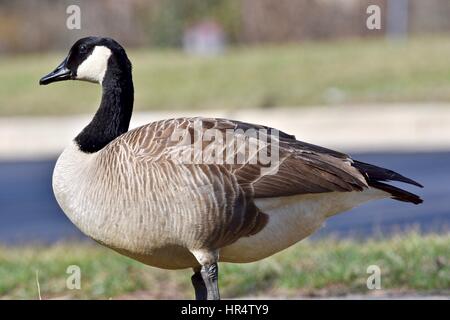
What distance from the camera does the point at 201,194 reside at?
14.8 feet

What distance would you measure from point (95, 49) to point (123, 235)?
3.68 feet

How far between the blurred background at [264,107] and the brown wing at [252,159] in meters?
1.24

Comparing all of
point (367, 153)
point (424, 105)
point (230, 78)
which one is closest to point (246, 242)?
point (367, 153)

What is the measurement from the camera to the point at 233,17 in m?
25.4

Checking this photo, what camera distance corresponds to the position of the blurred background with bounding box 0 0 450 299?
626 centimetres

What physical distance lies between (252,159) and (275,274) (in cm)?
177

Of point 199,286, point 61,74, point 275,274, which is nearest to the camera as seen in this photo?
point 199,286

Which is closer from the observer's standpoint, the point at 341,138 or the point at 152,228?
the point at 152,228

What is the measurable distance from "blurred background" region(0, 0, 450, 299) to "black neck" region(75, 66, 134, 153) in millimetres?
1291

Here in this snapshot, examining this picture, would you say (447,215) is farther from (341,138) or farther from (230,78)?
(230,78)

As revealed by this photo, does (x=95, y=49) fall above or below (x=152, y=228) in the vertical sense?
above

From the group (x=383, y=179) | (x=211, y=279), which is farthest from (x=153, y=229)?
(x=383, y=179)

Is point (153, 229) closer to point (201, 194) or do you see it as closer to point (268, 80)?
point (201, 194)

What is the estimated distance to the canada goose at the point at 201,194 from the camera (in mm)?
4539
